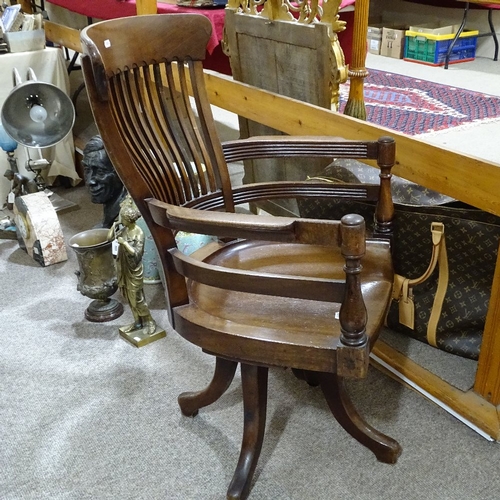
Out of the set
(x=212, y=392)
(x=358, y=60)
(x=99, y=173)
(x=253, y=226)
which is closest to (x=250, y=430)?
(x=212, y=392)

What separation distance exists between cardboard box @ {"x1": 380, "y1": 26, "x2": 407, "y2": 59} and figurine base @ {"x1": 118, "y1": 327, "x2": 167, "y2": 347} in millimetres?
3227

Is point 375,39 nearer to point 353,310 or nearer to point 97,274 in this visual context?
point 97,274

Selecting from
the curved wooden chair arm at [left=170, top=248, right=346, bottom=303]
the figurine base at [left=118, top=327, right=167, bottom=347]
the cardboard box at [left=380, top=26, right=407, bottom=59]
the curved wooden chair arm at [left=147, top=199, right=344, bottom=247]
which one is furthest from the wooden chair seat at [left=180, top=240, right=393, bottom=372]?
the cardboard box at [left=380, top=26, right=407, bottom=59]

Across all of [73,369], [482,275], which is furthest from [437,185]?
[73,369]

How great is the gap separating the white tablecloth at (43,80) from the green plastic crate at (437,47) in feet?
8.09

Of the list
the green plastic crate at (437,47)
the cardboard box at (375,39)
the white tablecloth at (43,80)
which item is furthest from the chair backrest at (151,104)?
the cardboard box at (375,39)

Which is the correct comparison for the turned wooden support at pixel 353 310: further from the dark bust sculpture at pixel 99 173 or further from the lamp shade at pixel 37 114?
the lamp shade at pixel 37 114

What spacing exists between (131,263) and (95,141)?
2.36ft

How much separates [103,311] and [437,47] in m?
3.06

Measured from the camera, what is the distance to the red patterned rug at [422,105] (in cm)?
234

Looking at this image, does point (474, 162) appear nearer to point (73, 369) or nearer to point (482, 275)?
point (482, 275)

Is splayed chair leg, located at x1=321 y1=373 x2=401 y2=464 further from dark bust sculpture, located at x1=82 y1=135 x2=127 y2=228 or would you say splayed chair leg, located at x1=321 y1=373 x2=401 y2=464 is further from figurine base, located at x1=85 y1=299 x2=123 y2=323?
dark bust sculpture, located at x1=82 y1=135 x2=127 y2=228

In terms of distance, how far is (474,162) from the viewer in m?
1.35

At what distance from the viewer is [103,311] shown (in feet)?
6.94
